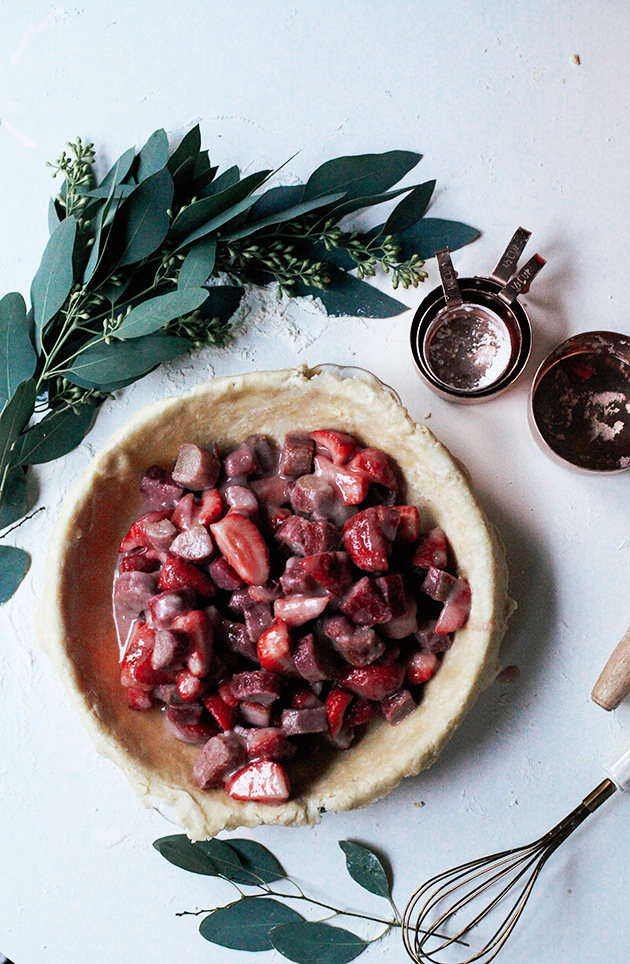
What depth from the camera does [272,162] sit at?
7.89 ft

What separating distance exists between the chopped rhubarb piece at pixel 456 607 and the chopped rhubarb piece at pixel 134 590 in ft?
2.56

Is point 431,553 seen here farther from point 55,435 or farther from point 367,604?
point 55,435

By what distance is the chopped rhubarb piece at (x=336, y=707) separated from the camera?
206cm

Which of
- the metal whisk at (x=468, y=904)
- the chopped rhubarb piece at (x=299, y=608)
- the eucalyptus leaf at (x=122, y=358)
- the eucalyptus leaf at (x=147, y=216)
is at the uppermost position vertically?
the eucalyptus leaf at (x=147, y=216)

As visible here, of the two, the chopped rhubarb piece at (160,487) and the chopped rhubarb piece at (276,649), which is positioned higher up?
the chopped rhubarb piece at (160,487)

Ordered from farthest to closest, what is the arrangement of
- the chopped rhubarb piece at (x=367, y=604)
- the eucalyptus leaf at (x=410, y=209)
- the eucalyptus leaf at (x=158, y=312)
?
the eucalyptus leaf at (x=410, y=209) < the eucalyptus leaf at (x=158, y=312) < the chopped rhubarb piece at (x=367, y=604)

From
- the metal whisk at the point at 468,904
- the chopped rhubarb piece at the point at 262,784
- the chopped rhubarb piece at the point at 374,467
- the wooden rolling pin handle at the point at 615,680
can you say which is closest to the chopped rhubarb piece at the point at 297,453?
the chopped rhubarb piece at the point at 374,467

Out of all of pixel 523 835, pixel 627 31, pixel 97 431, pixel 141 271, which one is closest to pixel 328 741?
pixel 523 835

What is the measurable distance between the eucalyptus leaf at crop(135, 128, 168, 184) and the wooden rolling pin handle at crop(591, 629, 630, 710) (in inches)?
71.9

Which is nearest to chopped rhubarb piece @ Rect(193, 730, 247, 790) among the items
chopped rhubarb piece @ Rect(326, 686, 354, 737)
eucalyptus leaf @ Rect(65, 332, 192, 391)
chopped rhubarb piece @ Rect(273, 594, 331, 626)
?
chopped rhubarb piece @ Rect(326, 686, 354, 737)

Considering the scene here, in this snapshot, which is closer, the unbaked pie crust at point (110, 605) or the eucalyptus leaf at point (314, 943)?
the unbaked pie crust at point (110, 605)

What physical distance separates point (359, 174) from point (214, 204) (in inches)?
16.7

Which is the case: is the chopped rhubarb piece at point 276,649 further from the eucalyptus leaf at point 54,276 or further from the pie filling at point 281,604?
the eucalyptus leaf at point 54,276

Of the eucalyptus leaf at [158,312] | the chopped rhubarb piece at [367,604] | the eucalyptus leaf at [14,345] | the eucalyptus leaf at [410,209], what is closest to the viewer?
the chopped rhubarb piece at [367,604]
